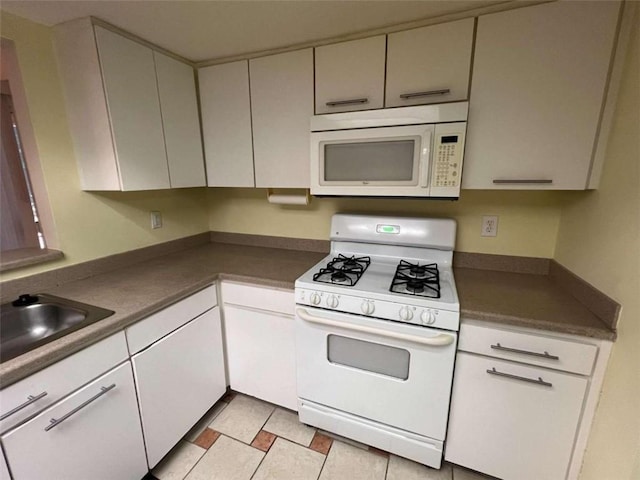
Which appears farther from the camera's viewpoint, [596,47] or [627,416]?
[596,47]

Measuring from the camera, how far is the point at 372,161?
1416 millimetres

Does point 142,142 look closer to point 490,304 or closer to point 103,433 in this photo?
point 103,433

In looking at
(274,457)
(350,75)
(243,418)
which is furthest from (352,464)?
(350,75)

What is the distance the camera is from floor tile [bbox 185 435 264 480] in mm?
1412

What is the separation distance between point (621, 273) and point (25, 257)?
2462 millimetres

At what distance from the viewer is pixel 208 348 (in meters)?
1.62

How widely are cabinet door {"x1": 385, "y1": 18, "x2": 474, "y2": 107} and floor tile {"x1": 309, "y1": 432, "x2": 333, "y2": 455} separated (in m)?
1.81

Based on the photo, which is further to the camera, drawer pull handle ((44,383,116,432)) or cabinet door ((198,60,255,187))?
cabinet door ((198,60,255,187))

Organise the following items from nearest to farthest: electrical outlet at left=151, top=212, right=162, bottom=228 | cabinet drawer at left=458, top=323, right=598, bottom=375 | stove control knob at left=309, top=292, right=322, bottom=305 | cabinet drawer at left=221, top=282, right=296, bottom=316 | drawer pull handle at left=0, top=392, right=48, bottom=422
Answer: drawer pull handle at left=0, top=392, right=48, bottom=422
cabinet drawer at left=458, top=323, right=598, bottom=375
stove control knob at left=309, top=292, right=322, bottom=305
cabinet drawer at left=221, top=282, right=296, bottom=316
electrical outlet at left=151, top=212, right=162, bottom=228

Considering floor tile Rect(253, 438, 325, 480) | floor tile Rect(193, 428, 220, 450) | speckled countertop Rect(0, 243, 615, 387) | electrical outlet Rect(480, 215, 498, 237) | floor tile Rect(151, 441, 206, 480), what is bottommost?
floor tile Rect(253, 438, 325, 480)

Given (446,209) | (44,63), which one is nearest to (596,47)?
(446,209)

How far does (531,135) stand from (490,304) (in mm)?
744

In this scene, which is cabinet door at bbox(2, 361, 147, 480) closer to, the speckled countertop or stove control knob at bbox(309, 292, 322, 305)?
the speckled countertop

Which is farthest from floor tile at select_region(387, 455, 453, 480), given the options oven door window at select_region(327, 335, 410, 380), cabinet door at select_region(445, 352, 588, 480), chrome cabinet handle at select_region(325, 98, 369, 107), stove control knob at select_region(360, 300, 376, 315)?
chrome cabinet handle at select_region(325, 98, 369, 107)
